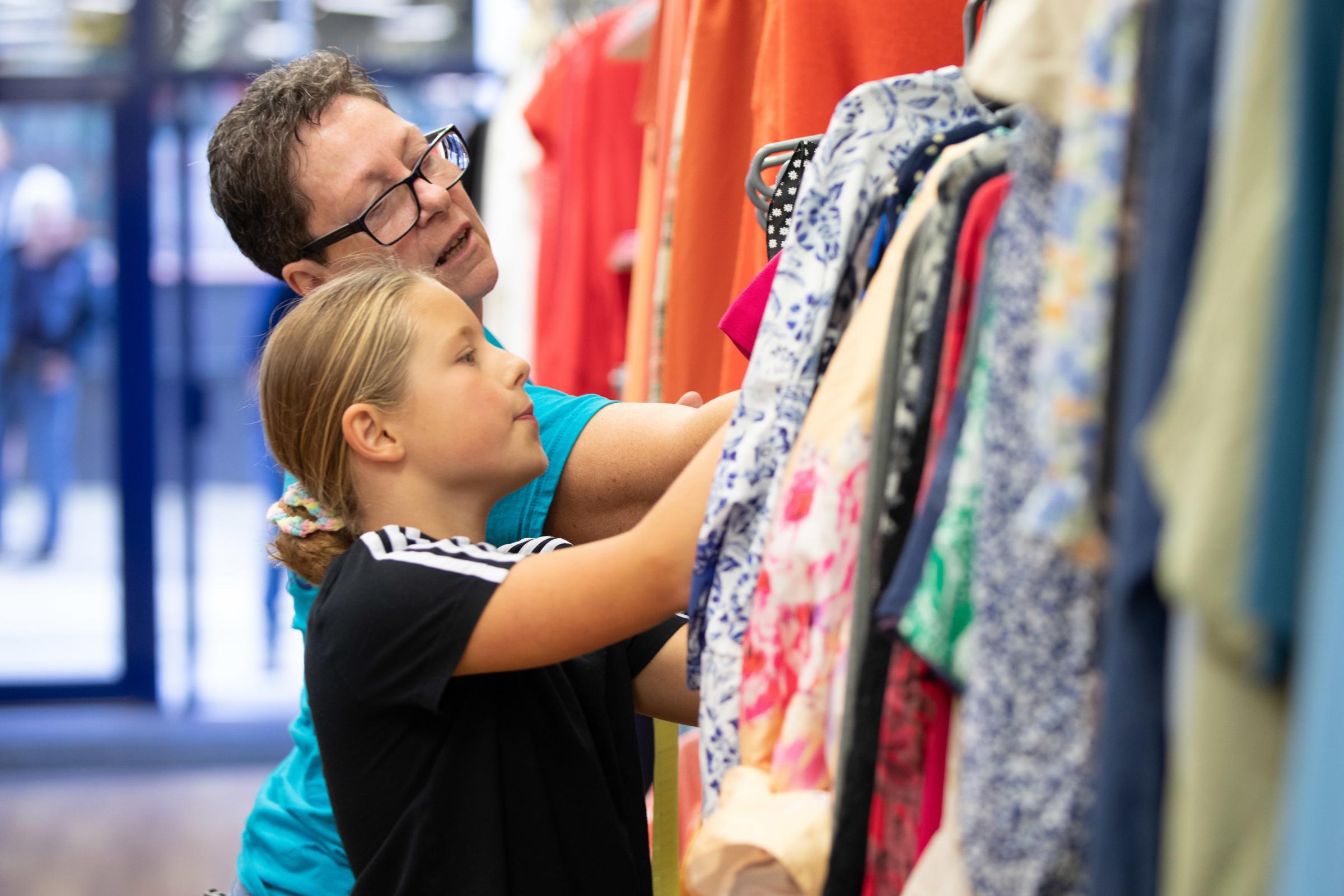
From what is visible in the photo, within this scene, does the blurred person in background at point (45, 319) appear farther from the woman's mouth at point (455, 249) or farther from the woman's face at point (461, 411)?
the woman's face at point (461, 411)

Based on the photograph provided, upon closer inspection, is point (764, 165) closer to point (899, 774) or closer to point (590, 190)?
point (899, 774)

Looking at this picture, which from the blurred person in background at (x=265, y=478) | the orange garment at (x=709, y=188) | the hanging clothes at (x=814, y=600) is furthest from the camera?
the blurred person in background at (x=265, y=478)

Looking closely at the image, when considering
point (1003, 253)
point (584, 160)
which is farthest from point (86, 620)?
point (1003, 253)

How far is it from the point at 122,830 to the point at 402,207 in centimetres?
286

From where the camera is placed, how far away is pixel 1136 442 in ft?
1.94

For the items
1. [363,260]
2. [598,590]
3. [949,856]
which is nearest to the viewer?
[949,856]

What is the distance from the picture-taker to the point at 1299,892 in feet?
1.72

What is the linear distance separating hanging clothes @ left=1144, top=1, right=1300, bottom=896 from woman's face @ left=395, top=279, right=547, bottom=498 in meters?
A: 0.75

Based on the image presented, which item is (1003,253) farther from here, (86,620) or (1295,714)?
(86,620)

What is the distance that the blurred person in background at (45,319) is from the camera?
15.5ft

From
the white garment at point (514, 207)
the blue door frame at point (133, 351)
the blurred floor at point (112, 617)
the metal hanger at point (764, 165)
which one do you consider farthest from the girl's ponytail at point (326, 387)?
the blue door frame at point (133, 351)

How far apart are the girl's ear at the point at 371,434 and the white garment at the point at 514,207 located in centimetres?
221

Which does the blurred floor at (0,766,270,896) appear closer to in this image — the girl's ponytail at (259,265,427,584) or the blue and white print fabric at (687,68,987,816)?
the girl's ponytail at (259,265,427,584)

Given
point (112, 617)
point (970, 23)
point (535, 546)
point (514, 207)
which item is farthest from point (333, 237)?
point (112, 617)
